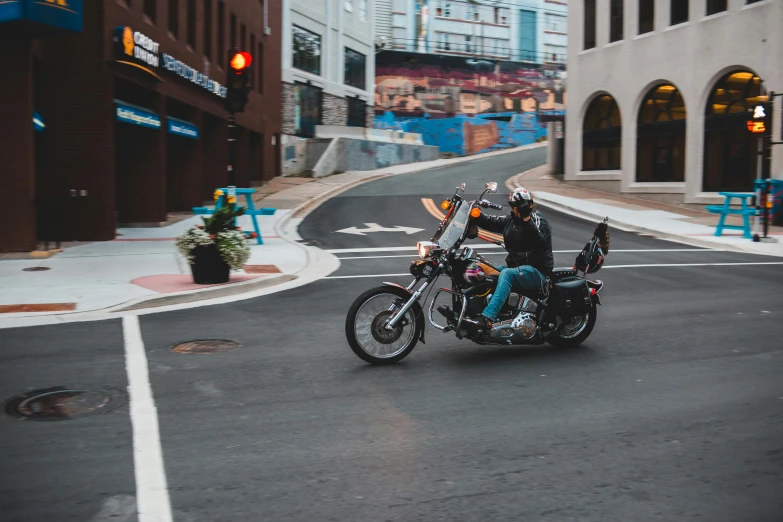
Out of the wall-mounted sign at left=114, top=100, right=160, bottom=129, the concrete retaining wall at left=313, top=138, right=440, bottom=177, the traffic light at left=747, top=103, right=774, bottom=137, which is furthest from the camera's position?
the concrete retaining wall at left=313, top=138, right=440, bottom=177

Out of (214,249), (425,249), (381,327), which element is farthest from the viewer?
(214,249)

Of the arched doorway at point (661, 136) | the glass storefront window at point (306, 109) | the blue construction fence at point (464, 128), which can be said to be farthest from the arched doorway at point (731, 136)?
the blue construction fence at point (464, 128)

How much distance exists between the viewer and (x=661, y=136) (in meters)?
31.7

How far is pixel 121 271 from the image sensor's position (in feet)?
44.1

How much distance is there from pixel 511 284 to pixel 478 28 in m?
83.9

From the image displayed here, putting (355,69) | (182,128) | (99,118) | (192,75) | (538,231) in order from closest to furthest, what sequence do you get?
(538,231), (99,118), (182,128), (192,75), (355,69)

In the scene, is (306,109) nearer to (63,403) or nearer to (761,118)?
(761,118)

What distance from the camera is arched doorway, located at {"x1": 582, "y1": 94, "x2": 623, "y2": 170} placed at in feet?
113

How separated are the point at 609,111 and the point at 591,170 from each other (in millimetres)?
2767

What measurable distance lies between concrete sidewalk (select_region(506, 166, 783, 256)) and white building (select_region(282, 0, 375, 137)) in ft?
44.7

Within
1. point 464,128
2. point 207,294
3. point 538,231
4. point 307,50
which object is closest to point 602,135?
point 307,50

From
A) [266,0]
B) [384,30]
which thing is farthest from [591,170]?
[384,30]

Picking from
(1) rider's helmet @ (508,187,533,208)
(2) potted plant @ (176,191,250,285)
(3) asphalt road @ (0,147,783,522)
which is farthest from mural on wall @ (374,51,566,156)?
(1) rider's helmet @ (508,187,533,208)

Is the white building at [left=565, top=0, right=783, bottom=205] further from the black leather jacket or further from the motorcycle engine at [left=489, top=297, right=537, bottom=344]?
the motorcycle engine at [left=489, top=297, right=537, bottom=344]
